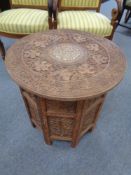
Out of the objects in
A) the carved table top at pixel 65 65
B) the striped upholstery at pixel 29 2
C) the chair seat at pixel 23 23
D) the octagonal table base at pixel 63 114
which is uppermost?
the striped upholstery at pixel 29 2

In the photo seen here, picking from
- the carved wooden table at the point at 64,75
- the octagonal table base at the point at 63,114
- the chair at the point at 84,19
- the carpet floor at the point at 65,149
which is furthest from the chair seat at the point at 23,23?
the octagonal table base at the point at 63,114

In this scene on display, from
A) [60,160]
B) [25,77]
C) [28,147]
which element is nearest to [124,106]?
[60,160]

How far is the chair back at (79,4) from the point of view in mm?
1818

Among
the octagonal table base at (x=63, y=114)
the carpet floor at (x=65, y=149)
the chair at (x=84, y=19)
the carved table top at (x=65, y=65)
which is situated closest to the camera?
the carved table top at (x=65, y=65)

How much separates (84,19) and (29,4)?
66 cm

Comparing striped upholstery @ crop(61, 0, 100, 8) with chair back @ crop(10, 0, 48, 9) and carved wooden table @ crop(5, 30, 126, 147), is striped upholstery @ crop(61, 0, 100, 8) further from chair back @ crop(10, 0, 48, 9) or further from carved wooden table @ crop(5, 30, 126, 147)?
carved wooden table @ crop(5, 30, 126, 147)

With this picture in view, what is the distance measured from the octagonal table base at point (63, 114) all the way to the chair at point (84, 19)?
0.79 meters

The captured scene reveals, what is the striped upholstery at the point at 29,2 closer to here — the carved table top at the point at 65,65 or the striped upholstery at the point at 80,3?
the striped upholstery at the point at 80,3

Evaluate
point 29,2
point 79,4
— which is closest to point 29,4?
point 29,2

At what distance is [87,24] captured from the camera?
157cm

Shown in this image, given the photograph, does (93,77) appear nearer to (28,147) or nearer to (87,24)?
(28,147)

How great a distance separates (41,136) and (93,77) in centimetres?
64

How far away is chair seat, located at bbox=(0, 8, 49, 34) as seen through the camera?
5.19 feet

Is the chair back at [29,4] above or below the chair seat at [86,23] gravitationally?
above
